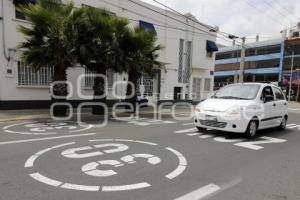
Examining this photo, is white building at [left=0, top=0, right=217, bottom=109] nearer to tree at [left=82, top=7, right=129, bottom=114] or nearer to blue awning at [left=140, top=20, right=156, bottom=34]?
blue awning at [left=140, top=20, right=156, bottom=34]

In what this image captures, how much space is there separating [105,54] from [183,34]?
43.3 feet

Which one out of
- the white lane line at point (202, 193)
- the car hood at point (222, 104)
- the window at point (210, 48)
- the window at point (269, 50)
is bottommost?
the white lane line at point (202, 193)

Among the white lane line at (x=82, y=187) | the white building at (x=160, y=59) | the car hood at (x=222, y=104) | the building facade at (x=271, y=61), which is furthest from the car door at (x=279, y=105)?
the building facade at (x=271, y=61)

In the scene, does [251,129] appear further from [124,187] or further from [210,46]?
[210,46]

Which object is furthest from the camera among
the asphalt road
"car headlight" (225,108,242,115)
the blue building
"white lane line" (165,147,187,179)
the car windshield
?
the blue building

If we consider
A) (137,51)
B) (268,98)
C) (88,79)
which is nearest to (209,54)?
(88,79)

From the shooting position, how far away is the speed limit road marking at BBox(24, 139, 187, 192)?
13.4ft

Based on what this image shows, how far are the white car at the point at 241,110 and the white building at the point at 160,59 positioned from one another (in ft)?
29.8

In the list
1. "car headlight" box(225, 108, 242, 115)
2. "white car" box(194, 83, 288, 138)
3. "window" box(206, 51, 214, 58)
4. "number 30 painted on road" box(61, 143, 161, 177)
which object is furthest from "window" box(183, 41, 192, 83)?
"number 30 painted on road" box(61, 143, 161, 177)

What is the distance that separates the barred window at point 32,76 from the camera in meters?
14.1

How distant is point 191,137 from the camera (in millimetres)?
8141

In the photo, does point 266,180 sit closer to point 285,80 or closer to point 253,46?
point 285,80

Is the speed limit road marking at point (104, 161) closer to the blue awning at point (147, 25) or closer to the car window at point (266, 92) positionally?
the car window at point (266, 92)

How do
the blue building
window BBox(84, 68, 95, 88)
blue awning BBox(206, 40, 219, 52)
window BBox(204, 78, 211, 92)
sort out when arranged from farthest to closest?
the blue building, window BBox(204, 78, 211, 92), blue awning BBox(206, 40, 219, 52), window BBox(84, 68, 95, 88)
